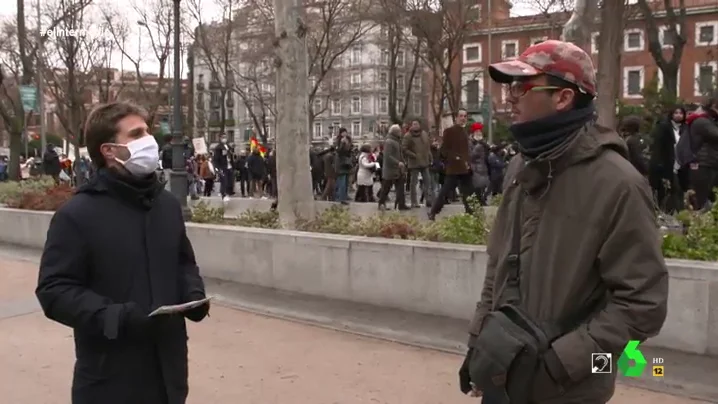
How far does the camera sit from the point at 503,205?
2502 millimetres

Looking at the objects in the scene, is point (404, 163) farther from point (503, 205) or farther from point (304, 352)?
point (503, 205)

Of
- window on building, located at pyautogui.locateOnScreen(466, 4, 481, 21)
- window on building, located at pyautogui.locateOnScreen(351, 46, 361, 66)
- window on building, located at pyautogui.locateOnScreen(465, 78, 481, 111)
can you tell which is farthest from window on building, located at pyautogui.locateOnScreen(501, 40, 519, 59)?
window on building, located at pyautogui.locateOnScreen(466, 4, 481, 21)

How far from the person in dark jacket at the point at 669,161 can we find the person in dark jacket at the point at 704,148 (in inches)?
37.0

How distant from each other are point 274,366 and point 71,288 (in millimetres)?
3201

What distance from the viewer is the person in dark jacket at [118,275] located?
106 inches

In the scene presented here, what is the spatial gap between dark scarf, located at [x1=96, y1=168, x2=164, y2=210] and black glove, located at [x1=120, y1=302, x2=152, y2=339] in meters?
0.42

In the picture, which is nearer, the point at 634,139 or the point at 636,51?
the point at 634,139

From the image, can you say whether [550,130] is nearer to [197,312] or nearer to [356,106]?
[197,312]

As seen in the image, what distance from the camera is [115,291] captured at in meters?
2.79

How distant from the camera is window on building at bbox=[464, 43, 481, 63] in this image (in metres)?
69.4

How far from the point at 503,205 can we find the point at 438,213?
31.2ft

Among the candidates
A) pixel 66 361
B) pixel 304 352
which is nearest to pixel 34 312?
pixel 66 361

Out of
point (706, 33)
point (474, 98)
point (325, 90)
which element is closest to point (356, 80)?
point (474, 98)

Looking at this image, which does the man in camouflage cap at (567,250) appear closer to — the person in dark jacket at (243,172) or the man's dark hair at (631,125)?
the man's dark hair at (631,125)
